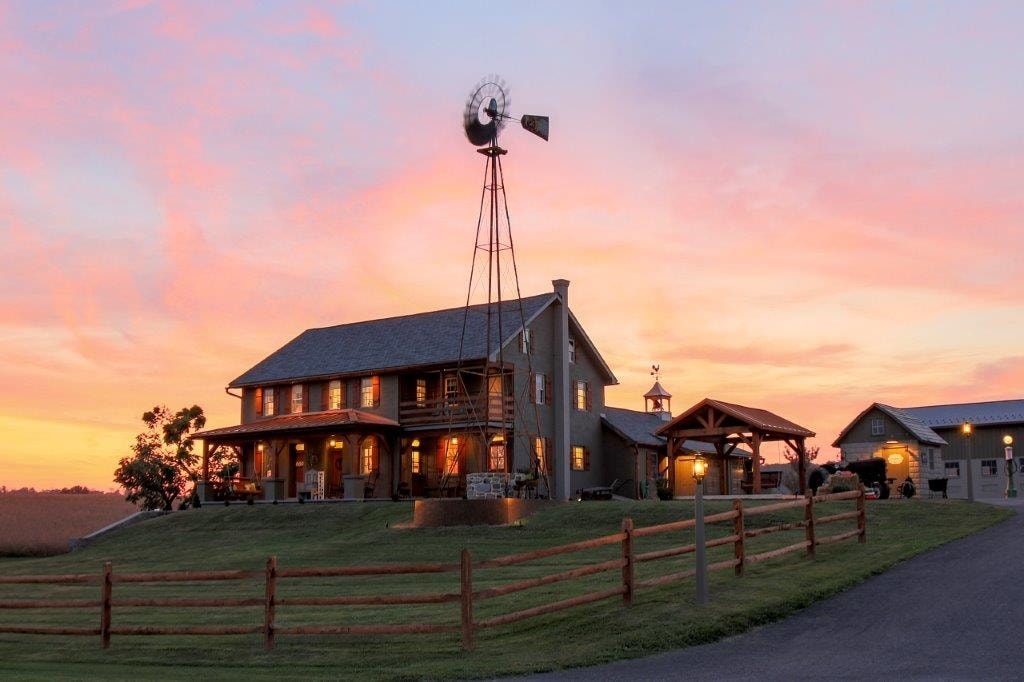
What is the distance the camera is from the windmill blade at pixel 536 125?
1387 inches

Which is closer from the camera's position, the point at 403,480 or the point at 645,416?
the point at 403,480

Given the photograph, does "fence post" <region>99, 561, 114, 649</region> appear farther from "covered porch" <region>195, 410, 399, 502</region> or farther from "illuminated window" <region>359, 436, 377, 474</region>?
"illuminated window" <region>359, 436, 377, 474</region>

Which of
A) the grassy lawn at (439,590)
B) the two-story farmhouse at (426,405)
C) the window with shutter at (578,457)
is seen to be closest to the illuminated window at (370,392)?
the two-story farmhouse at (426,405)

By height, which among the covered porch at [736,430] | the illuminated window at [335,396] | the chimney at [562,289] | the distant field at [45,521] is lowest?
the distant field at [45,521]

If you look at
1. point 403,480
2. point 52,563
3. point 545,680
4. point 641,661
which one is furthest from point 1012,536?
point 52,563

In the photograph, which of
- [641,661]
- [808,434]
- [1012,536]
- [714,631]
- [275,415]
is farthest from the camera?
[275,415]

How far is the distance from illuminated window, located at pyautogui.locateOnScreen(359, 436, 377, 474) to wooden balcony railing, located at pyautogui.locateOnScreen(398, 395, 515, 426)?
1756 mm

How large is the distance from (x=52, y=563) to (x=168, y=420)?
14.0 metres

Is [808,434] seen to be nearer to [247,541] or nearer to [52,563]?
[247,541]

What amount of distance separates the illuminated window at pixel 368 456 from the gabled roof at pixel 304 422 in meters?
1.31

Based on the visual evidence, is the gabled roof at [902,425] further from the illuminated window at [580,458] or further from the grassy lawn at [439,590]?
the grassy lawn at [439,590]

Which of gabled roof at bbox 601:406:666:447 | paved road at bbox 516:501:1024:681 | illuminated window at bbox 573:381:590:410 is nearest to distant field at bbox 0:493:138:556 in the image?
illuminated window at bbox 573:381:590:410

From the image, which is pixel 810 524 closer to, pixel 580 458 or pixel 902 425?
pixel 580 458

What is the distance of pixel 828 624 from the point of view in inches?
603
